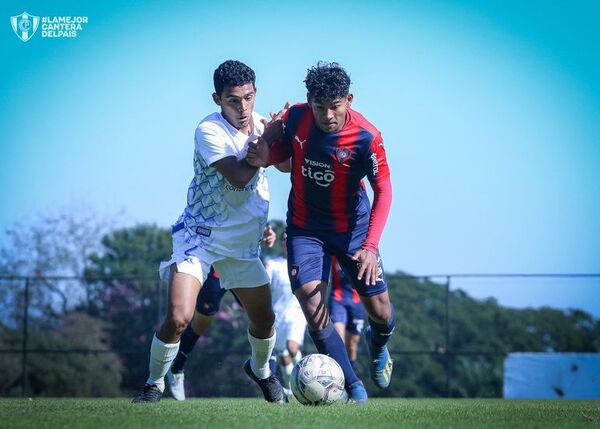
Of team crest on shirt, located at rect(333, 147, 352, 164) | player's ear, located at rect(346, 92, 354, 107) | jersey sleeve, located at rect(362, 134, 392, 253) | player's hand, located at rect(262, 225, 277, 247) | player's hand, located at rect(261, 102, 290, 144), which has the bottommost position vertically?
player's hand, located at rect(262, 225, 277, 247)

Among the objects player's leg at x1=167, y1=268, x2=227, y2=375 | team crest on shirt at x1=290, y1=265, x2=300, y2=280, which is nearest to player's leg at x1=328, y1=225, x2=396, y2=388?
team crest on shirt at x1=290, y1=265, x2=300, y2=280

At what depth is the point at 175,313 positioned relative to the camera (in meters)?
7.16

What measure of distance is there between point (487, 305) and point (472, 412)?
51.1ft

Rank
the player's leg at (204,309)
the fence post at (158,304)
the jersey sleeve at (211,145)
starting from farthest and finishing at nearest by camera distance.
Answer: the fence post at (158,304) → the player's leg at (204,309) → the jersey sleeve at (211,145)

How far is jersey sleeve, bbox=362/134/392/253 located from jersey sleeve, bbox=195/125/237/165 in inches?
40.8

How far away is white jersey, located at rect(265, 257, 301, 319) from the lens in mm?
14023

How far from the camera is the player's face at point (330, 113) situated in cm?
732

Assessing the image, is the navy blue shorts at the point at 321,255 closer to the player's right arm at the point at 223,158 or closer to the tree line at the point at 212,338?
the player's right arm at the point at 223,158

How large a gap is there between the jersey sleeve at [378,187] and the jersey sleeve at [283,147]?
610 millimetres

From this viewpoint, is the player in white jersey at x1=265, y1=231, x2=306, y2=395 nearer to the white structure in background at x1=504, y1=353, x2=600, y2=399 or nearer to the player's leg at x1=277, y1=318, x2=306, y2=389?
the player's leg at x1=277, y1=318, x2=306, y2=389

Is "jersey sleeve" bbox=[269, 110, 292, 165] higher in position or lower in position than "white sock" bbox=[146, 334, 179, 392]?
higher

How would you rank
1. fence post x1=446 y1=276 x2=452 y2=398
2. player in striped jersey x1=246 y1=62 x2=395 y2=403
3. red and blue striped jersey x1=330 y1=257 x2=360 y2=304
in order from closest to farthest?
player in striped jersey x1=246 y1=62 x2=395 y2=403, red and blue striped jersey x1=330 y1=257 x2=360 y2=304, fence post x1=446 y1=276 x2=452 y2=398

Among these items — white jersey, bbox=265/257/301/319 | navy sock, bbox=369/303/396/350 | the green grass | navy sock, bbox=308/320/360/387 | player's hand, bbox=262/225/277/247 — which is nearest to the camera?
the green grass

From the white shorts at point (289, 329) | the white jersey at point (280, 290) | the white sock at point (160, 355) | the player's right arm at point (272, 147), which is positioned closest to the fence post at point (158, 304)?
the white jersey at point (280, 290)
